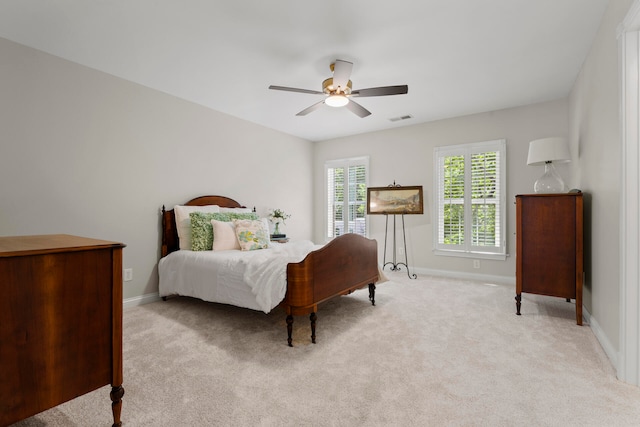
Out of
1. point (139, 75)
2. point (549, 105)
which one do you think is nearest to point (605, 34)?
point (549, 105)

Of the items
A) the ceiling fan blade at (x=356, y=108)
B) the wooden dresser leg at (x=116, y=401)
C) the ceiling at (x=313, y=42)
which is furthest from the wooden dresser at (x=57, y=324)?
the ceiling fan blade at (x=356, y=108)

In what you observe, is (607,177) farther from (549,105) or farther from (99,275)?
(99,275)

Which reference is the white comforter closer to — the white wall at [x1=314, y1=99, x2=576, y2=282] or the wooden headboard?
the wooden headboard

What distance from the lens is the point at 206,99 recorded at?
401 cm

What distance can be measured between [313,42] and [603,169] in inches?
102

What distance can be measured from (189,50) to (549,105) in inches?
178

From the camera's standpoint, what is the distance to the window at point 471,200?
14.9 feet

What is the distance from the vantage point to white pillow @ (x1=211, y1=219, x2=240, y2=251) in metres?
3.56

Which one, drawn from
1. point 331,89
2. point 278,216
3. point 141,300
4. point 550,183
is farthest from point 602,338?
point 141,300

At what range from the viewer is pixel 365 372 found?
2008 millimetres

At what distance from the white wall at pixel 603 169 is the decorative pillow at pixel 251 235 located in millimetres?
3174

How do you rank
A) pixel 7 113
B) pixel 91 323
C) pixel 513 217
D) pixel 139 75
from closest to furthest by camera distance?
pixel 91 323
pixel 7 113
pixel 139 75
pixel 513 217

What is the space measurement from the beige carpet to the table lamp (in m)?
1.30

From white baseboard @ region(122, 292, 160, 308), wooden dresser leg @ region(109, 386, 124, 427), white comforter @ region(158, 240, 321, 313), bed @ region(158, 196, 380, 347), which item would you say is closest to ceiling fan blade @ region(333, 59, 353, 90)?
bed @ region(158, 196, 380, 347)
